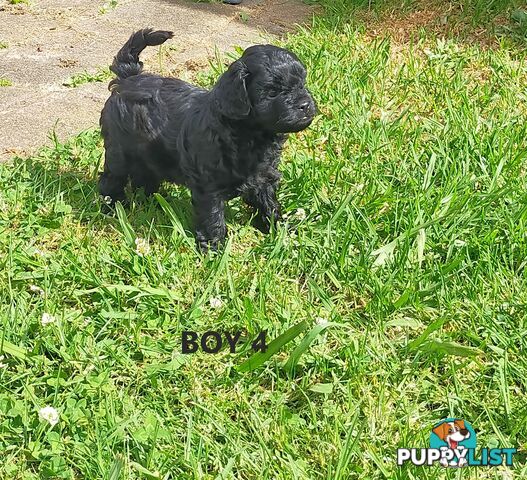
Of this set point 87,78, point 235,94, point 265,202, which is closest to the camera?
point 235,94

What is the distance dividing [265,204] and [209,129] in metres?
0.56

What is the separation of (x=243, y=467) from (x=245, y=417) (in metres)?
0.21

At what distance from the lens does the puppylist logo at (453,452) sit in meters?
A: 2.03

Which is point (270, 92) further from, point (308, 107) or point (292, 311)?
point (292, 311)

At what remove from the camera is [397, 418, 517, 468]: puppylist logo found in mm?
2025

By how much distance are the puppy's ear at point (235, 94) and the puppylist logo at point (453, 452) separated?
4.70 feet

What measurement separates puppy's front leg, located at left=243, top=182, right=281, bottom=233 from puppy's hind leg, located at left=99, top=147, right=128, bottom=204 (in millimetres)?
650

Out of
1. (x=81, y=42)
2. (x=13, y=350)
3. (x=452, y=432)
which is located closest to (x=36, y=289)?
(x=13, y=350)

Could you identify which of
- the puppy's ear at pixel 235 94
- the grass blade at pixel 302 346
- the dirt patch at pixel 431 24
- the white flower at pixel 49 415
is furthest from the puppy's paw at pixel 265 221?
the dirt patch at pixel 431 24

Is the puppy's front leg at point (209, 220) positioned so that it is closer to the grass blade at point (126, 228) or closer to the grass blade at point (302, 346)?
the grass blade at point (126, 228)

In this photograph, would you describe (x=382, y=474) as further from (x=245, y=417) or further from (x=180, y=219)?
(x=180, y=219)

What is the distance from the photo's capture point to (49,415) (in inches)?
84.6

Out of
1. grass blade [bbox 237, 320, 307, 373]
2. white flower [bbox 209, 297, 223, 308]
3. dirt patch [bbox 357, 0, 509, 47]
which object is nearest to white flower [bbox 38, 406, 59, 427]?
grass blade [bbox 237, 320, 307, 373]

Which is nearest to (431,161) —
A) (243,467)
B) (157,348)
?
(157,348)
